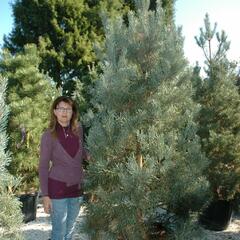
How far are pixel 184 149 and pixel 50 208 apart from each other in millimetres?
1557

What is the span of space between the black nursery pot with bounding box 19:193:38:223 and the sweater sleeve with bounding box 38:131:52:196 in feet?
11.3

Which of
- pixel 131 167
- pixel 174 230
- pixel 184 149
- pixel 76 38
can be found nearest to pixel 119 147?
pixel 131 167

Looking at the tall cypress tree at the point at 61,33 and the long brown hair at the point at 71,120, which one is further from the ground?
the tall cypress tree at the point at 61,33

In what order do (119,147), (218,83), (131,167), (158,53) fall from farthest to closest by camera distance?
(218,83)
(158,53)
(119,147)
(131,167)

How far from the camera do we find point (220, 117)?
22.9 feet

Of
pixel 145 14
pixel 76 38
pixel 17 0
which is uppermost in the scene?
pixel 17 0

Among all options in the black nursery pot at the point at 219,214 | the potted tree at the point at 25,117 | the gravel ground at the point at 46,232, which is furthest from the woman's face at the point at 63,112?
the black nursery pot at the point at 219,214

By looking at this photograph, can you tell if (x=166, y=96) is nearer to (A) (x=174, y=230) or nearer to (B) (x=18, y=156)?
(A) (x=174, y=230)

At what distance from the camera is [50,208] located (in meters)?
4.18

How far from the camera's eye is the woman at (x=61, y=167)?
4117 millimetres

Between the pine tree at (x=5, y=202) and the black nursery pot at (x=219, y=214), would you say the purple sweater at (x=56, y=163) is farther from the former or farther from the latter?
the black nursery pot at (x=219, y=214)

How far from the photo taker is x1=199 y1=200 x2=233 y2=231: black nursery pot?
22.8 ft

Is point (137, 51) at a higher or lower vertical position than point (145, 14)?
lower

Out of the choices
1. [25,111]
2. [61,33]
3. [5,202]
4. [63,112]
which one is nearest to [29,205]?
[25,111]
